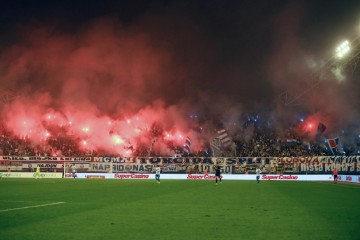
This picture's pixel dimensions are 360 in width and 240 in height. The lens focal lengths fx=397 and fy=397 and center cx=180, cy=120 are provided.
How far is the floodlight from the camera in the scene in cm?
3231

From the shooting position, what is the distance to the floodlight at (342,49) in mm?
32312

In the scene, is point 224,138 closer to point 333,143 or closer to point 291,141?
point 291,141

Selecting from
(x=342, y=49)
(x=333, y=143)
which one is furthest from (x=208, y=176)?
(x=342, y=49)

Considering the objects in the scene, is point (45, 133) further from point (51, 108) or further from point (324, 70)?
point (324, 70)

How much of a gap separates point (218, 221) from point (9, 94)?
49.9 meters

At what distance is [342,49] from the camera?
108ft

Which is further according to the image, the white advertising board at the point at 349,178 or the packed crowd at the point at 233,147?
the packed crowd at the point at 233,147

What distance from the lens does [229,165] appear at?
50.9 m

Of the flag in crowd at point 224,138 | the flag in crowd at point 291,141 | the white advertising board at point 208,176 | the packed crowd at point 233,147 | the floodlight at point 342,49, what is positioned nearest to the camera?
the floodlight at point 342,49

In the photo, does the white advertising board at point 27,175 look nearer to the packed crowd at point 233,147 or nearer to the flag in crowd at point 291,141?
the packed crowd at point 233,147

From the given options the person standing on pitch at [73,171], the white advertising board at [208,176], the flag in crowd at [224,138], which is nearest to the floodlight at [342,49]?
the white advertising board at [208,176]

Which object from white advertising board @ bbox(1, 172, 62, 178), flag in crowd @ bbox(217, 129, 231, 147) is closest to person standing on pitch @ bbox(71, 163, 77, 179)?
white advertising board @ bbox(1, 172, 62, 178)

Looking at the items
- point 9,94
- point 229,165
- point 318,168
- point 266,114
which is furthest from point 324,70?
point 9,94

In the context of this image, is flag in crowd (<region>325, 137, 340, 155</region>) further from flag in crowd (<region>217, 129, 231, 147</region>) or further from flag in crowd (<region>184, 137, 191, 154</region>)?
flag in crowd (<region>184, 137, 191, 154</region>)
